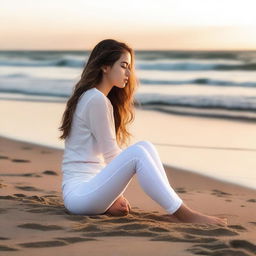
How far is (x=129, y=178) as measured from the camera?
4.72m

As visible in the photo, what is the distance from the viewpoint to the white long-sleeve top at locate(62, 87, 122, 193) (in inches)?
190

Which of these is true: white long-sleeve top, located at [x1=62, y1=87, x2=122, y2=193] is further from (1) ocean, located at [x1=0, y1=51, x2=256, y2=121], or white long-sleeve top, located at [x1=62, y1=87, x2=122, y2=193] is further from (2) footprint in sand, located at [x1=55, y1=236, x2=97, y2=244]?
(1) ocean, located at [x1=0, y1=51, x2=256, y2=121]

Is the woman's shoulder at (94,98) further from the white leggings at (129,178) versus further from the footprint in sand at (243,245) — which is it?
the footprint in sand at (243,245)

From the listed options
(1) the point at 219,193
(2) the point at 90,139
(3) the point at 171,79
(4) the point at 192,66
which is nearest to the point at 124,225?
(2) the point at 90,139

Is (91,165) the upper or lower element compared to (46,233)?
upper

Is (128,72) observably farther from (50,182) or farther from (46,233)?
(50,182)

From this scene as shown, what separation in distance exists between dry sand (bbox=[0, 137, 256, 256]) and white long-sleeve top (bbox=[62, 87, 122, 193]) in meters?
0.30

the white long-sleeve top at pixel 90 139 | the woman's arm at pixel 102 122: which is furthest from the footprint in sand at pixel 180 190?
the woman's arm at pixel 102 122

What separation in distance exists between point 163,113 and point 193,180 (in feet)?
19.2

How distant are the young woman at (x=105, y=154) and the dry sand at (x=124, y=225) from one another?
108 millimetres

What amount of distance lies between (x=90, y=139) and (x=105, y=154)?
0.45 feet

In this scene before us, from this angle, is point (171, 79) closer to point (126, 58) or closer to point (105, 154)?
point (126, 58)

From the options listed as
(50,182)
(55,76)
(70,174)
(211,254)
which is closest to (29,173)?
(50,182)

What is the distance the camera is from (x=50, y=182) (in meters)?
6.46
